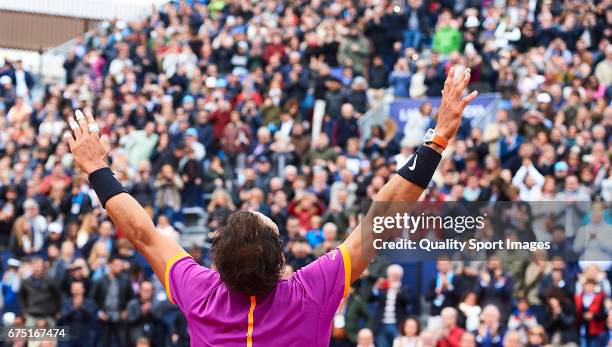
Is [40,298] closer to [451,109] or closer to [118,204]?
[118,204]

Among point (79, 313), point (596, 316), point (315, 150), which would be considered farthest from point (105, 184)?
point (315, 150)

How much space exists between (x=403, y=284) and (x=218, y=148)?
6393 mm

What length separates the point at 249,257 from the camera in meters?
3.02

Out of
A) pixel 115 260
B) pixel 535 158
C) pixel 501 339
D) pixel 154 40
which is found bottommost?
pixel 501 339

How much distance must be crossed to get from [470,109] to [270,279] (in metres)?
14.5

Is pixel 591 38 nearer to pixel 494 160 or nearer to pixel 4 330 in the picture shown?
pixel 494 160

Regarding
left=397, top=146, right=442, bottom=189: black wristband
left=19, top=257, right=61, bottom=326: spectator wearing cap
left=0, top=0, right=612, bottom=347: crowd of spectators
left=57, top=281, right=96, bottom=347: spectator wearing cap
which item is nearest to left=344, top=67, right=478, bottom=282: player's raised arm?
left=397, top=146, right=442, bottom=189: black wristband

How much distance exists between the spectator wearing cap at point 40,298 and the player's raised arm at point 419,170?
1101 cm

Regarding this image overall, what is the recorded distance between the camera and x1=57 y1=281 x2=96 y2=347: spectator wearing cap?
13.2 m

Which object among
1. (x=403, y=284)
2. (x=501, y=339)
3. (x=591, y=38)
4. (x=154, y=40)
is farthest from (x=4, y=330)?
(x=154, y=40)

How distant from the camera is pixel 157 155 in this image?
1770cm

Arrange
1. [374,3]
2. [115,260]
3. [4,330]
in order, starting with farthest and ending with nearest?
[374,3] → [115,260] → [4,330]

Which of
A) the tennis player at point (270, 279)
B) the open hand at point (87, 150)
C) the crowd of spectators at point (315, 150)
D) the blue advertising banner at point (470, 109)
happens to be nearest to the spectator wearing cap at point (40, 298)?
the crowd of spectators at point (315, 150)

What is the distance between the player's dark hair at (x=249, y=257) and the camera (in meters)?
3.02
